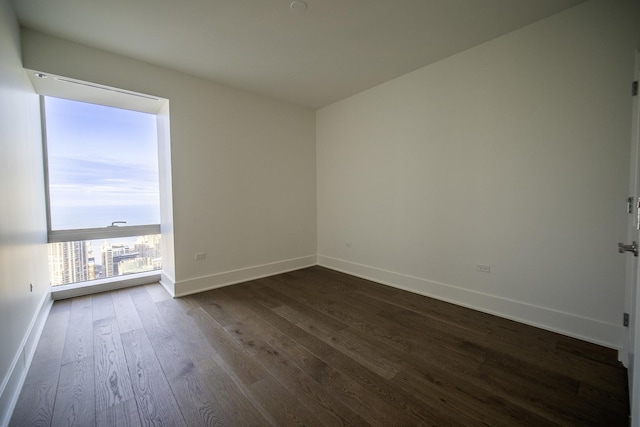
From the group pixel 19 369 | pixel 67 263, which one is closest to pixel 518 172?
pixel 19 369

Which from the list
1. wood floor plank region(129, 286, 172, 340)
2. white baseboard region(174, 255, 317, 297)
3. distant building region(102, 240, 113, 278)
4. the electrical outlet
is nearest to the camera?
wood floor plank region(129, 286, 172, 340)

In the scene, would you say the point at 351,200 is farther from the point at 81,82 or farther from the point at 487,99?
the point at 81,82

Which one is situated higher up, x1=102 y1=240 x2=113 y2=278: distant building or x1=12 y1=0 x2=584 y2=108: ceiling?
x1=12 y1=0 x2=584 y2=108: ceiling

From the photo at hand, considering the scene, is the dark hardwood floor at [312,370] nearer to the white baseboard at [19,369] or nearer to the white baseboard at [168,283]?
the white baseboard at [19,369]

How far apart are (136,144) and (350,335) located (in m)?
3.82

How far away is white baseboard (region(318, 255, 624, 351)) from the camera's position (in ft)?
6.98

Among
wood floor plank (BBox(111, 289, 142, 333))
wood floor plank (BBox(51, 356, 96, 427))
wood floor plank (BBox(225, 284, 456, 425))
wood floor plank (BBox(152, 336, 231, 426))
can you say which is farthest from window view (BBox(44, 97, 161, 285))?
wood floor plank (BBox(225, 284, 456, 425))

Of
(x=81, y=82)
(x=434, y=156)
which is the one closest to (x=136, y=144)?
(x=81, y=82)

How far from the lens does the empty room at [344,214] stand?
1.67 m

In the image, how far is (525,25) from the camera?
7.85 ft

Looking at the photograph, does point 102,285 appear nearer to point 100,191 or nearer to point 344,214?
point 100,191

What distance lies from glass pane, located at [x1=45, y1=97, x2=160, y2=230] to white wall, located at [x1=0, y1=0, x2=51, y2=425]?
0.43 meters

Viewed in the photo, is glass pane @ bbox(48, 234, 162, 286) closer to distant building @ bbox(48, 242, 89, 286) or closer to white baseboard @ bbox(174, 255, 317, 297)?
distant building @ bbox(48, 242, 89, 286)

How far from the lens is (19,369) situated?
1.73m
